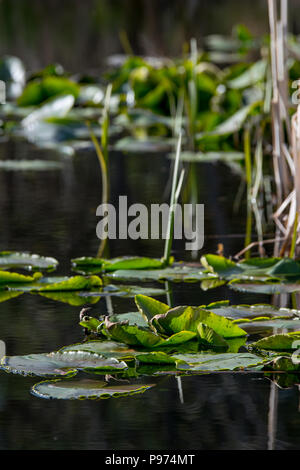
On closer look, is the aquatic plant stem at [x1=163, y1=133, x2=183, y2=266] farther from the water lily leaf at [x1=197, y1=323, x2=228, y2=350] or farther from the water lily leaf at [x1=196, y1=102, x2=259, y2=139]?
the water lily leaf at [x1=196, y1=102, x2=259, y2=139]

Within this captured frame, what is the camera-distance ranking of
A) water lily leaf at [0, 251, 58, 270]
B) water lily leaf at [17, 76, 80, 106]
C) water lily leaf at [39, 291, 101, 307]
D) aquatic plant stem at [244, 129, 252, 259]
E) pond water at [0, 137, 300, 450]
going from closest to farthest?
pond water at [0, 137, 300, 450] < water lily leaf at [39, 291, 101, 307] < water lily leaf at [0, 251, 58, 270] < aquatic plant stem at [244, 129, 252, 259] < water lily leaf at [17, 76, 80, 106]

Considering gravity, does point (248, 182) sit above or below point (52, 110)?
below

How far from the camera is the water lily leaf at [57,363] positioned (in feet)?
4.09

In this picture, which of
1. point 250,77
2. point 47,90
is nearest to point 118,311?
point 250,77

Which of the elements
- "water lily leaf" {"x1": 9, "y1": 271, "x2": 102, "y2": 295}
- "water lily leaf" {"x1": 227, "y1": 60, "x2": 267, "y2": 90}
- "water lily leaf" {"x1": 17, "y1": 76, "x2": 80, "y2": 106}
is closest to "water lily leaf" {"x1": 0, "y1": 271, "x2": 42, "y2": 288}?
"water lily leaf" {"x1": 9, "y1": 271, "x2": 102, "y2": 295}

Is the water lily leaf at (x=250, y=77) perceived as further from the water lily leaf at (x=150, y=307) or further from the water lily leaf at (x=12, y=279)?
the water lily leaf at (x=150, y=307)

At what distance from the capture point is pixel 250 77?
3.89 m

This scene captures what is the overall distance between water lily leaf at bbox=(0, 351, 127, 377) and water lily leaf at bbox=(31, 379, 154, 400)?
23 millimetres

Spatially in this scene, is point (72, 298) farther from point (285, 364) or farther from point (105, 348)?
point (285, 364)

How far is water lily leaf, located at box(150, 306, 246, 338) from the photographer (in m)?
1.36

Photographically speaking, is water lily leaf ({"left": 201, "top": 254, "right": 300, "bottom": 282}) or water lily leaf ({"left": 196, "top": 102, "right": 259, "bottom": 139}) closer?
water lily leaf ({"left": 201, "top": 254, "right": 300, "bottom": 282})

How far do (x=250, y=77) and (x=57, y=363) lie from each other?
2.78 metres

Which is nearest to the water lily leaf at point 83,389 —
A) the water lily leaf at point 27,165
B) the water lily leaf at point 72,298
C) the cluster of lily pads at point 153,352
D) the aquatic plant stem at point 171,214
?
the cluster of lily pads at point 153,352
